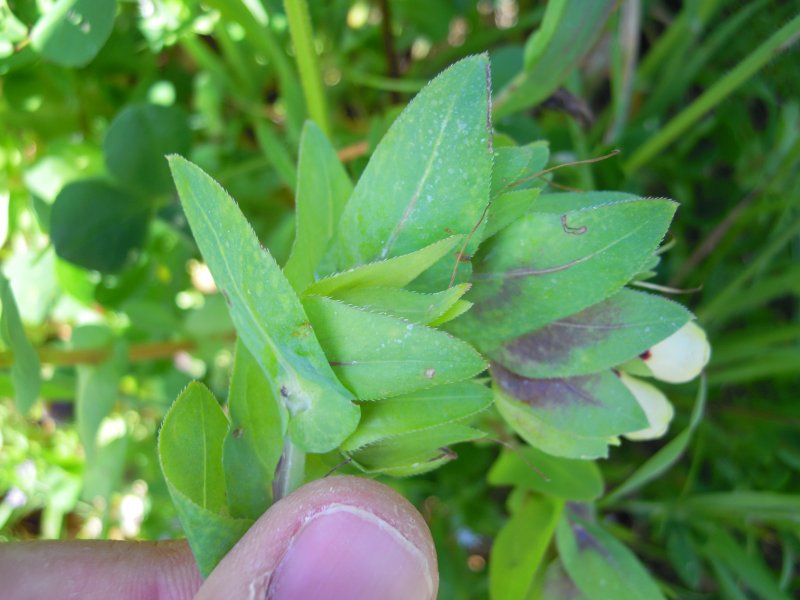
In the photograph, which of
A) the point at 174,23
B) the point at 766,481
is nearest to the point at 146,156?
the point at 174,23

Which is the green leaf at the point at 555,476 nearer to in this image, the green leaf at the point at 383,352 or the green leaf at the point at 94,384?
the green leaf at the point at 383,352

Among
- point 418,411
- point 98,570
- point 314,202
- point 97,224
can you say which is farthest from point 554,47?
point 98,570

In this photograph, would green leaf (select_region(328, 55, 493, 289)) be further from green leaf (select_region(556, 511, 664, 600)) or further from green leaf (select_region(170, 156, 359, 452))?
green leaf (select_region(556, 511, 664, 600))

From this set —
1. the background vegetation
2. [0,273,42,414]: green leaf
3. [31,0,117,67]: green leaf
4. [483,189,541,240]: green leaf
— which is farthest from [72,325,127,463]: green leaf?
[483,189,541,240]: green leaf

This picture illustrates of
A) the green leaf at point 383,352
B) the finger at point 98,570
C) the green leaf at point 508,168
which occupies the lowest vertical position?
the finger at point 98,570

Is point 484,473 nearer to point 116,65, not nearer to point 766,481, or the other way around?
point 766,481

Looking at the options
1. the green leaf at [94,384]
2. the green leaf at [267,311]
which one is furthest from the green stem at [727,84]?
the green leaf at [94,384]

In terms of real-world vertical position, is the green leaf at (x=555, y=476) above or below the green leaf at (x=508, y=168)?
below
